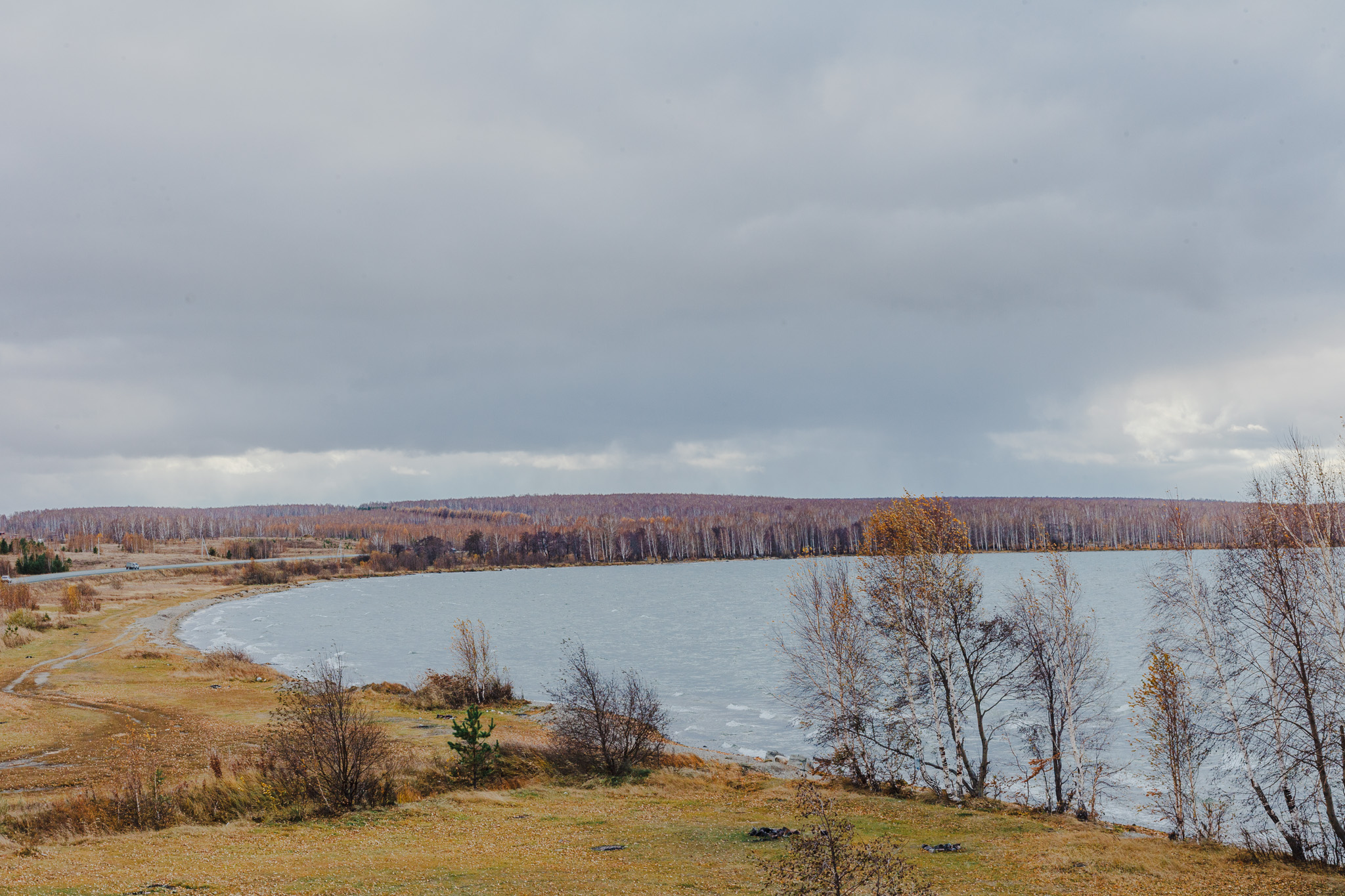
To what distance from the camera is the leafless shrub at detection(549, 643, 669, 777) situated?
1355 inches

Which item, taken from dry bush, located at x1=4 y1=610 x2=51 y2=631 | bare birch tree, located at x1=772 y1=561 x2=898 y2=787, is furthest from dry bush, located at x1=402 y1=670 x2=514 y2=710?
dry bush, located at x1=4 y1=610 x2=51 y2=631

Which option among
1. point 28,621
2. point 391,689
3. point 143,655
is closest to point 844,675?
point 391,689

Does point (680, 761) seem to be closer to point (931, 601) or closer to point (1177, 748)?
point (931, 601)

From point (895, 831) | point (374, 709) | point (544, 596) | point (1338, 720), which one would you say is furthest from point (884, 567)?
point (544, 596)

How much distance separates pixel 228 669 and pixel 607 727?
40.1 metres

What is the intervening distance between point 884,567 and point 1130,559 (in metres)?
191

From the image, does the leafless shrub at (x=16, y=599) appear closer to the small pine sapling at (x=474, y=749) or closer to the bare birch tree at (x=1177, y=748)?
the small pine sapling at (x=474, y=749)

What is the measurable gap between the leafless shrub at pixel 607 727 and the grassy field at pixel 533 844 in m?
1.83

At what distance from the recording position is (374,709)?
4703 centimetres

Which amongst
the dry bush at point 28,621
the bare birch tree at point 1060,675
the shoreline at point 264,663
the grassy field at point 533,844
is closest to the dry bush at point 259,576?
the shoreline at point 264,663

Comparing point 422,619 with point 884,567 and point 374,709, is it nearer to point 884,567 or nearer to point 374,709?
point 374,709

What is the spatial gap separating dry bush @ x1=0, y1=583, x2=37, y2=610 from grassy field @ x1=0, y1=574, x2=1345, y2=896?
5593cm

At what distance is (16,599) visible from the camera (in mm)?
86062

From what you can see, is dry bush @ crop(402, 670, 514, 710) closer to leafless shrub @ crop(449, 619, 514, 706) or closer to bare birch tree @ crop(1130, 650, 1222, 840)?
leafless shrub @ crop(449, 619, 514, 706)
